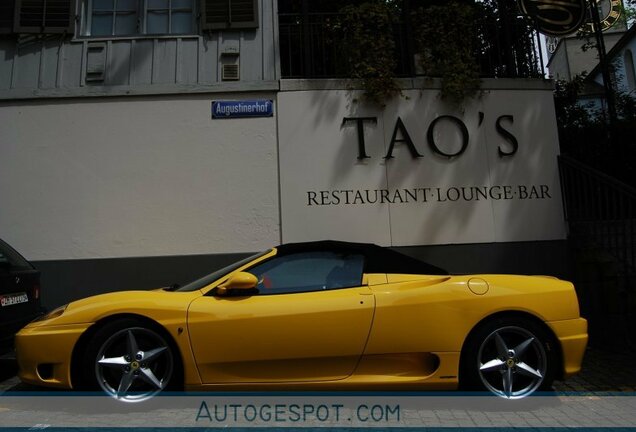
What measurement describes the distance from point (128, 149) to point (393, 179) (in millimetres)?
3899

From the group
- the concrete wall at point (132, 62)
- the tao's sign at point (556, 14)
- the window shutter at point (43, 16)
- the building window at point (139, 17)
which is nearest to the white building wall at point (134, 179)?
the concrete wall at point (132, 62)

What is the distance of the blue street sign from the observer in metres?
7.59

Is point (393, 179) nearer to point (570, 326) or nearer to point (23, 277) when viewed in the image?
point (570, 326)

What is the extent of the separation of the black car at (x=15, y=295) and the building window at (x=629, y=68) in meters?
28.5

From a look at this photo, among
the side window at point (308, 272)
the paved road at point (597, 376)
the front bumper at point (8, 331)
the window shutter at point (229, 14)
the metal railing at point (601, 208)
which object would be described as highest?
the window shutter at point (229, 14)

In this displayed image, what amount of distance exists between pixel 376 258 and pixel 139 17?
6.13 meters

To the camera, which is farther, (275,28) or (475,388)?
(275,28)

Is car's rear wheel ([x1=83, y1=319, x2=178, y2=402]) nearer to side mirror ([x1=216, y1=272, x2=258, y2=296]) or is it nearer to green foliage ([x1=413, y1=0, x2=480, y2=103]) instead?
side mirror ([x1=216, y1=272, x2=258, y2=296])

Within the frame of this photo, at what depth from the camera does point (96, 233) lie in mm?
7293

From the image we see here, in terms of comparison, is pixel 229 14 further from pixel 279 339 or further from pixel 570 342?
pixel 570 342

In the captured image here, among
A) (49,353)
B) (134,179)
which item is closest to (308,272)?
(49,353)

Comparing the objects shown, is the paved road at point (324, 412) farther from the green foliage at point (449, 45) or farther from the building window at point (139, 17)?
the building window at point (139, 17)

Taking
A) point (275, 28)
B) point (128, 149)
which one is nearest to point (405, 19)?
point (275, 28)

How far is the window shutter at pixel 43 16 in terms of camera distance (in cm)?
768
